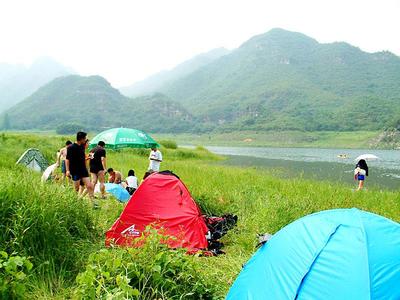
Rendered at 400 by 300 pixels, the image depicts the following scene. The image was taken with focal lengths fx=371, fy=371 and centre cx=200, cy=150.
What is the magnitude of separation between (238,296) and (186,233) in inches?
104

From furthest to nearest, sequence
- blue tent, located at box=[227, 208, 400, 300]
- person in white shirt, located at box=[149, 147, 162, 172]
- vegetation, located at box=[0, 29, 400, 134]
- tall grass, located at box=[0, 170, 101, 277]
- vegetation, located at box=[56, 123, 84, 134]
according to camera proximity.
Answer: vegetation, located at box=[0, 29, 400, 134]
vegetation, located at box=[56, 123, 84, 134]
person in white shirt, located at box=[149, 147, 162, 172]
tall grass, located at box=[0, 170, 101, 277]
blue tent, located at box=[227, 208, 400, 300]

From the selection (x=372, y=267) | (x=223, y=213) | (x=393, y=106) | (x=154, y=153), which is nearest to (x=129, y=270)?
(x=372, y=267)

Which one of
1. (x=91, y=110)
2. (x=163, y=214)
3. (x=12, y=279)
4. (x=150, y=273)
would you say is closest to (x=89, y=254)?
(x=12, y=279)

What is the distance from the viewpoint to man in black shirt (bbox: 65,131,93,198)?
28.7ft

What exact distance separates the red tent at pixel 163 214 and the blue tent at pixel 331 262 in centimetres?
253

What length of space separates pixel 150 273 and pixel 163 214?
2.55 m

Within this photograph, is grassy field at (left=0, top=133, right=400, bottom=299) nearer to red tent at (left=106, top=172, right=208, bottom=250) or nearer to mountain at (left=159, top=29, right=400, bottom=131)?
red tent at (left=106, top=172, right=208, bottom=250)

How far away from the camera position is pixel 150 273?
3.89 metres

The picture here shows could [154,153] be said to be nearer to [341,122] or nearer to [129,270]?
[129,270]

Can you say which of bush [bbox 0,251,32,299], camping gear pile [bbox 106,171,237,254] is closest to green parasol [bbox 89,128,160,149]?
camping gear pile [bbox 106,171,237,254]

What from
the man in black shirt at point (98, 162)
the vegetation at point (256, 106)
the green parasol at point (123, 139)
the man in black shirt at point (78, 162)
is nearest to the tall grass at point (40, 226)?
the man in black shirt at point (78, 162)

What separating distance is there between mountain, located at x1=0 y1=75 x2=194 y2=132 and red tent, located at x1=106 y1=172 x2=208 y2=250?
117591mm

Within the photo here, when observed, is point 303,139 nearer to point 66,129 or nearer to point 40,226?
point 66,129

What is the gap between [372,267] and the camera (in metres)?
3.06
